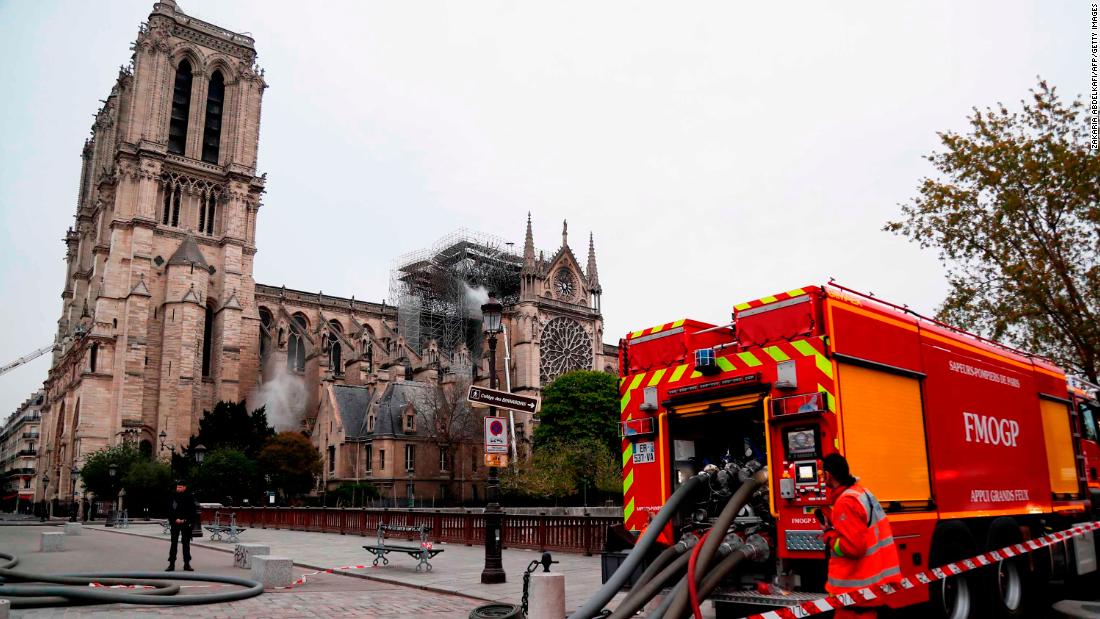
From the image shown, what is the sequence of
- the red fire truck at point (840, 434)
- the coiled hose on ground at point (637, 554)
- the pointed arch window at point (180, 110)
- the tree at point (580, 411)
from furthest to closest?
the pointed arch window at point (180, 110), the tree at point (580, 411), the red fire truck at point (840, 434), the coiled hose on ground at point (637, 554)

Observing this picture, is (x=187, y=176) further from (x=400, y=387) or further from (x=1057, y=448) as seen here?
(x=1057, y=448)

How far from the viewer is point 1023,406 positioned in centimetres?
977

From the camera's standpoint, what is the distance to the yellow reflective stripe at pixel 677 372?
26.2ft

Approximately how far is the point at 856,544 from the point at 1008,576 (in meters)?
4.74

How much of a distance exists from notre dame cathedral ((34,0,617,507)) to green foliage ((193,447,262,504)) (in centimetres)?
995

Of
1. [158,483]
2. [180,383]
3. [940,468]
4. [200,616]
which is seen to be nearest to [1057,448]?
[940,468]

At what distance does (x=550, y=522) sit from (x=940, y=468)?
38.2ft

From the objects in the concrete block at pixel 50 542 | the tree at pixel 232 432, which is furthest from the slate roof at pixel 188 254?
the concrete block at pixel 50 542

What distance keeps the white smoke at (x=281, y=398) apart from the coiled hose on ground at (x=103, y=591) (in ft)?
163

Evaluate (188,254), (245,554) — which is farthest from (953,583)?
(188,254)

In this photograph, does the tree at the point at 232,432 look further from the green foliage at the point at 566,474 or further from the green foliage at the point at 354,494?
the green foliage at the point at 566,474

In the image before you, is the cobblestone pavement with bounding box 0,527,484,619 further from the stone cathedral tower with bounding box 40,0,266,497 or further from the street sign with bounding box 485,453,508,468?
the stone cathedral tower with bounding box 40,0,266,497

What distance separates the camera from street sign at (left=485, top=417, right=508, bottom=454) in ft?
40.4

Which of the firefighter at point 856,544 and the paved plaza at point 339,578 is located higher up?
the firefighter at point 856,544
